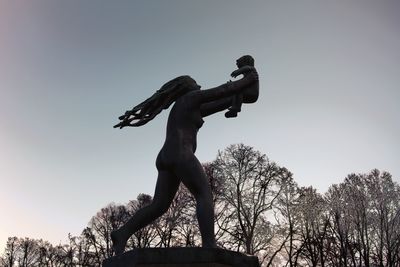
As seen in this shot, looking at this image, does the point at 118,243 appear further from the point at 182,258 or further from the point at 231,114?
the point at 231,114

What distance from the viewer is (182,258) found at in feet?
18.3

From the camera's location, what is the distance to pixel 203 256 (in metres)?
5.54

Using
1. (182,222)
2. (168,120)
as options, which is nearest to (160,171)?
(168,120)

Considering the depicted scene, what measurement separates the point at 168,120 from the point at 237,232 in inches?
907

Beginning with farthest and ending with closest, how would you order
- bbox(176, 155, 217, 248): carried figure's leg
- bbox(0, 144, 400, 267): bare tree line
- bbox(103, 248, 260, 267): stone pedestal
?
bbox(0, 144, 400, 267): bare tree line < bbox(176, 155, 217, 248): carried figure's leg < bbox(103, 248, 260, 267): stone pedestal

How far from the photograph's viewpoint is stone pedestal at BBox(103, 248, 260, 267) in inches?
217

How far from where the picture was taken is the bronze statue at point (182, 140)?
6.28 meters

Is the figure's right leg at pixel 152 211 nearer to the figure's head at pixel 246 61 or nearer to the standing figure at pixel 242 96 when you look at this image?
the standing figure at pixel 242 96

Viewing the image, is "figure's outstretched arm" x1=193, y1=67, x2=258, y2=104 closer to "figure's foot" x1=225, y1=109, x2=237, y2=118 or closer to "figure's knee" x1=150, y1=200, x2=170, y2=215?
"figure's foot" x1=225, y1=109, x2=237, y2=118

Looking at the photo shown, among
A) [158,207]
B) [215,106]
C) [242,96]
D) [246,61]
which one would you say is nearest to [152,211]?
[158,207]

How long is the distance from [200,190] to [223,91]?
5.18 ft

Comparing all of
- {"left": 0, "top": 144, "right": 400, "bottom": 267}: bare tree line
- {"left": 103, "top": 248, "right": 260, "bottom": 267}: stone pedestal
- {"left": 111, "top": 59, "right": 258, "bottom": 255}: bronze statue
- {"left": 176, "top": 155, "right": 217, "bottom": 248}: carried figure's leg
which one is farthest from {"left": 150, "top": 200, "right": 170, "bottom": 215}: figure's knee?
{"left": 0, "top": 144, "right": 400, "bottom": 267}: bare tree line

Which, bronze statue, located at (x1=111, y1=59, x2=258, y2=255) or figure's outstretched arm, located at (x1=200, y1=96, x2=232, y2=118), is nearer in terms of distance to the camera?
bronze statue, located at (x1=111, y1=59, x2=258, y2=255)

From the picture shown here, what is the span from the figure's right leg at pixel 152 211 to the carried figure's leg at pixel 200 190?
15.0 inches
